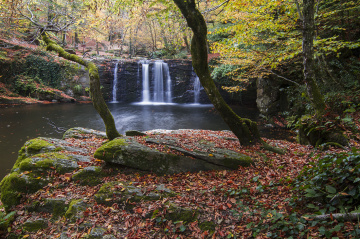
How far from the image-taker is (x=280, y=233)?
2.46 meters

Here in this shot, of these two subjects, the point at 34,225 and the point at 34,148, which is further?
the point at 34,148

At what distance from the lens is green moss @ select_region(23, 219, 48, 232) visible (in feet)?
11.4

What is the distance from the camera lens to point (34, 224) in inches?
139

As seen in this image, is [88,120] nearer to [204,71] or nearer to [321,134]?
[204,71]

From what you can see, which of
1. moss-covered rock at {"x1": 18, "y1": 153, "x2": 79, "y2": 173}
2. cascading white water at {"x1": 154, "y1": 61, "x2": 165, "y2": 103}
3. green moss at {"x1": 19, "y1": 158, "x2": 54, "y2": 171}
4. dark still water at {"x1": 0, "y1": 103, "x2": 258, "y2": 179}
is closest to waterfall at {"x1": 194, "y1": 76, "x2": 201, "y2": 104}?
dark still water at {"x1": 0, "y1": 103, "x2": 258, "y2": 179}

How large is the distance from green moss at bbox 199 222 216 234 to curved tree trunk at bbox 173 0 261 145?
309cm

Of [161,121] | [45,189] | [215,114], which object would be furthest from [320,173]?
[215,114]

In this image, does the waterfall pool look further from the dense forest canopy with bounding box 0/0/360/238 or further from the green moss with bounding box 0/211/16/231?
the green moss with bounding box 0/211/16/231

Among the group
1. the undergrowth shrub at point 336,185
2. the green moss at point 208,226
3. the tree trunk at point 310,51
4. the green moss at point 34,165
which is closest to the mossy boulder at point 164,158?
the green moss at point 34,165

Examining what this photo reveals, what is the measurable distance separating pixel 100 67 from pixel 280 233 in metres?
21.9

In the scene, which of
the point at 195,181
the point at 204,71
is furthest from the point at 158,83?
the point at 195,181

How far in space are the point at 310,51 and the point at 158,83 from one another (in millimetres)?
17393

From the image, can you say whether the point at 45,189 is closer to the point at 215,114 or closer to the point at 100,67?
the point at 215,114

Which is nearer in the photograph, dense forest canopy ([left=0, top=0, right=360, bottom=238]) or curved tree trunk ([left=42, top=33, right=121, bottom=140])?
dense forest canopy ([left=0, top=0, right=360, bottom=238])
